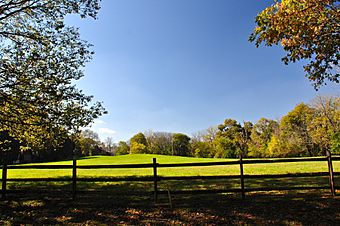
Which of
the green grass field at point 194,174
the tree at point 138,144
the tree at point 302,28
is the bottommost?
the green grass field at point 194,174

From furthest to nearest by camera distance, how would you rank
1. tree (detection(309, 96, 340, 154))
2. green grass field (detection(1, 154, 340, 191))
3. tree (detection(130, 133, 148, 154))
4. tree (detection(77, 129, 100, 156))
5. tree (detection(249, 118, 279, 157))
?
tree (detection(77, 129, 100, 156)) → tree (detection(130, 133, 148, 154)) → tree (detection(249, 118, 279, 157)) → tree (detection(309, 96, 340, 154)) → green grass field (detection(1, 154, 340, 191))

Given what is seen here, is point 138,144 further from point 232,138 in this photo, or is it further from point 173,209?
point 173,209

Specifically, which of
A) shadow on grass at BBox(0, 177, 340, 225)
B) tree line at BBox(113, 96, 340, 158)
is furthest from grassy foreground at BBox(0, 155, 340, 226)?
tree line at BBox(113, 96, 340, 158)

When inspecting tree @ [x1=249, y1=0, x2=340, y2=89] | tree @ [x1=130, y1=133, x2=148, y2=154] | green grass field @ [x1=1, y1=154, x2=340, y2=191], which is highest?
tree @ [x1=249, y1=0, x2=340, y2=89]

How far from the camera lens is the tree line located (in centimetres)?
5409

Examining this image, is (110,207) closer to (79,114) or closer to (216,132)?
(79,114)

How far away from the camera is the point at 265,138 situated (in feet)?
228

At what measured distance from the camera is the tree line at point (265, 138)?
54.1 metres

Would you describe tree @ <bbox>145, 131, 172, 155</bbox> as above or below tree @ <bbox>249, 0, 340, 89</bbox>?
below

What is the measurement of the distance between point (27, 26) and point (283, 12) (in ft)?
39.7

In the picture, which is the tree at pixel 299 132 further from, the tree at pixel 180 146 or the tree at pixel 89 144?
the tree at pixel 89 144

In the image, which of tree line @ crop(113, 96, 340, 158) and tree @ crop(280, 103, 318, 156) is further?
tree @ crop(280, 103, 318, 156)

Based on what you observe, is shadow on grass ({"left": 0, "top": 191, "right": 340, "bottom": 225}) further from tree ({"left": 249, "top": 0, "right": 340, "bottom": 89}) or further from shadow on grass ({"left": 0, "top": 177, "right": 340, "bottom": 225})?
tree ({"left": 249, "top": 0, "right": 340, "bottom": 89})

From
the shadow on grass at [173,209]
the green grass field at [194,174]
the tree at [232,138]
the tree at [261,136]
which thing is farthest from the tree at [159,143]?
the shadow on grass at [173,209]
